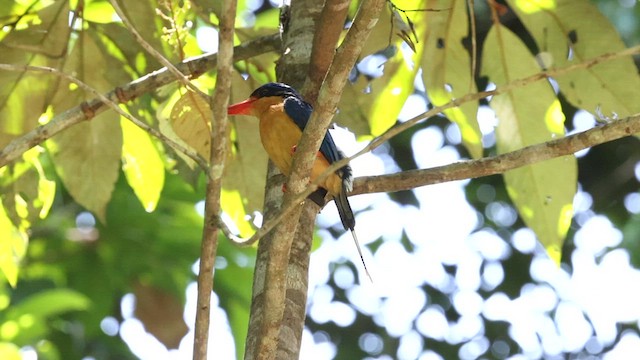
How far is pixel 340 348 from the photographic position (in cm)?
1009

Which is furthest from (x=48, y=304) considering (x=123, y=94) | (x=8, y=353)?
(x=123, y=94)

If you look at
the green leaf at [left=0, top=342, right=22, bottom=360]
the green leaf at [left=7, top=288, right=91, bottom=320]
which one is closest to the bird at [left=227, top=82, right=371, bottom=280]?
the green leaf at [left=0, top=342, right=22, bottom=360]

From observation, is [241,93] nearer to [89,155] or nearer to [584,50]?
[89,155]

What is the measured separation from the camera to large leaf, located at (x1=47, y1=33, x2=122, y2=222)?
3666mm

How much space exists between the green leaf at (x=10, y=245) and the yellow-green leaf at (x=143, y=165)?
0.47 metres

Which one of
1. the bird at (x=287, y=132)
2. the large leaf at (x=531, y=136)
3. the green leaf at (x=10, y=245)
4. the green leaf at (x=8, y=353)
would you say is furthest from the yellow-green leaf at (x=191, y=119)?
the green leaf at (x=8, y=353)

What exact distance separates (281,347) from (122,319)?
15.5 feet

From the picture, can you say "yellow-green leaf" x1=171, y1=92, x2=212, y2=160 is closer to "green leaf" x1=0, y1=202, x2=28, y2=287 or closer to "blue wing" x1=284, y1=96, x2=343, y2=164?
"blue wing" x1=284, y1=96, x2=343, y2=164

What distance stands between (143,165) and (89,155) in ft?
0.72

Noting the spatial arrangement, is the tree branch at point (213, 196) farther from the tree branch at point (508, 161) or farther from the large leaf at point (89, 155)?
the large leaf at point (89, 155)

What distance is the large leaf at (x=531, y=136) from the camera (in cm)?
333

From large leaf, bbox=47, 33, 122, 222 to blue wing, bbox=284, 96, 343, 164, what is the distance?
705mm

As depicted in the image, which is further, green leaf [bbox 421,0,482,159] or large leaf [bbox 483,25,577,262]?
green leaf [bbox 421,0,482,159]

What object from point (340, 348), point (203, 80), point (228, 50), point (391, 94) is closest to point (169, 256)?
point (203, 80)
